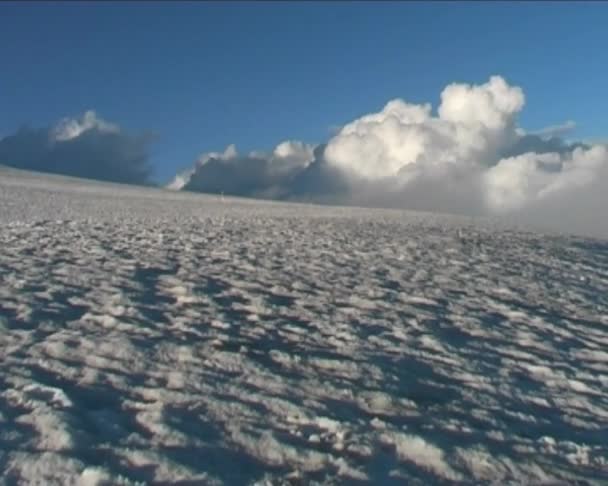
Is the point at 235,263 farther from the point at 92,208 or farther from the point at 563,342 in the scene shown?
the point at 92,208

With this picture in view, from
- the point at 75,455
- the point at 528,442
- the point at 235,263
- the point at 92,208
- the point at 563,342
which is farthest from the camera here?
the point at 92,208

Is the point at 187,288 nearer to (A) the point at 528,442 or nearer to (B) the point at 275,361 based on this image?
(B) the point at 275,361

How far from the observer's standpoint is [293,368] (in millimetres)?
8906

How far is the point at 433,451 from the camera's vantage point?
6.70 m

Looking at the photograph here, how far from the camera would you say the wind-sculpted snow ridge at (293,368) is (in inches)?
250

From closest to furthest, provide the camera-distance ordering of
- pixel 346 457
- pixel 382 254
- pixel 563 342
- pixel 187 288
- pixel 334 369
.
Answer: pixel 346 457, pixel 334 369, pixel 563 342, pixel 187 288, pixel 382 254

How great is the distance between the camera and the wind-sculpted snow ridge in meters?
6.34

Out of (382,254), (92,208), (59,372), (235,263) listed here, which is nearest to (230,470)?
(59,372)

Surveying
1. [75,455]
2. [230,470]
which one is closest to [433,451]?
[230,470]

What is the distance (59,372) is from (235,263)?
7999 mm

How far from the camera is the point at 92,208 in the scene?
1249 inches

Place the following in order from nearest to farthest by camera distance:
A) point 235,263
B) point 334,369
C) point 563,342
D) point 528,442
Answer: point 528,442 < point 334,369 < point 563,342 < point 235,263

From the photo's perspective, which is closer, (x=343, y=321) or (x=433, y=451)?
(x=433, y=451)

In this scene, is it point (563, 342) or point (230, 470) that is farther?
point (563, 342)
